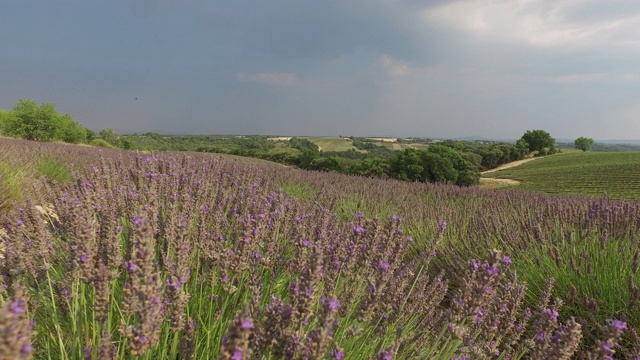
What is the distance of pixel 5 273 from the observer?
142 centimetres

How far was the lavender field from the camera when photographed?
1.02 metres

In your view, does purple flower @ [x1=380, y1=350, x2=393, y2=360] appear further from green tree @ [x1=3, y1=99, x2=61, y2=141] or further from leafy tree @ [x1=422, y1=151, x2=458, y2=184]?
green tree @ [x1=3, y1=99, x2=61, y2=141]

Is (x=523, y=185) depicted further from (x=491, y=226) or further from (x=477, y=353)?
(x=477, y=353)

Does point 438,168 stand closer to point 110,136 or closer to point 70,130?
point 70,130

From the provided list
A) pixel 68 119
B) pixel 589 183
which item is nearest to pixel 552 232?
pixel 589 183

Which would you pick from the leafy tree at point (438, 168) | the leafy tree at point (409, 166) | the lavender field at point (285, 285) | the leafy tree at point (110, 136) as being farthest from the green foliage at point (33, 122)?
the lavender field at point (285, 285)

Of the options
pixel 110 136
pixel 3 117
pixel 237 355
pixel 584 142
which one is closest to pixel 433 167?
pixel 237 355

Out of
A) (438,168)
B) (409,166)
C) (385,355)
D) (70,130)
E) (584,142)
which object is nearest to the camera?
(385,355)

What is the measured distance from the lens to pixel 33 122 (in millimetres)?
37344

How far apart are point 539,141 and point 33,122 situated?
7469 cm

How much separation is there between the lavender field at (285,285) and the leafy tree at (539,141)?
70220 millimetres

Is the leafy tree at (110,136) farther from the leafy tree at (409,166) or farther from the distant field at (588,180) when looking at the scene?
the distant field at (588,180)

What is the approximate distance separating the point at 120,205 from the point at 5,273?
3.60ft

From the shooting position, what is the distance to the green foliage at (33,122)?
119 ft
